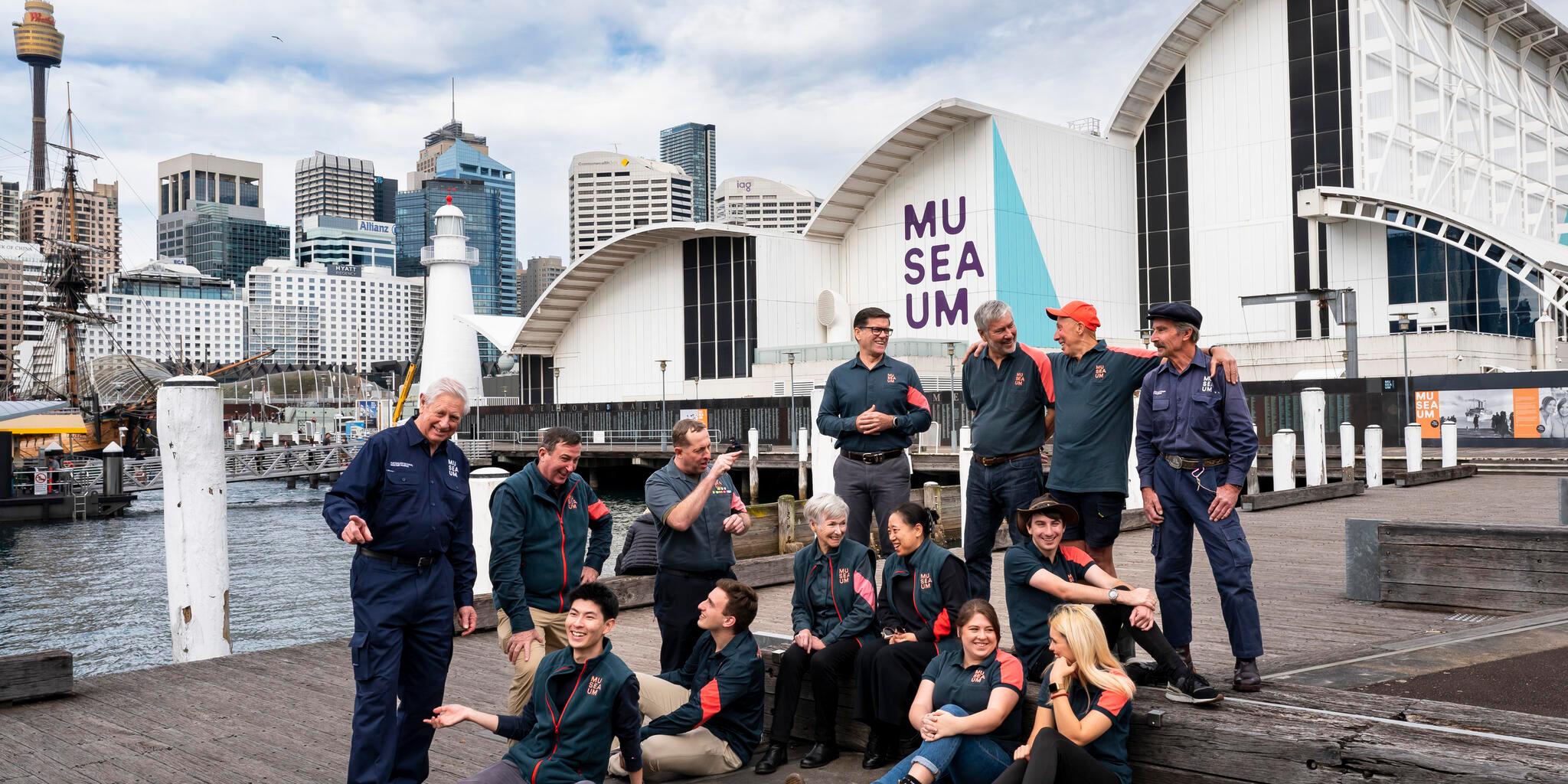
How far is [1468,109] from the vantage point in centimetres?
4803

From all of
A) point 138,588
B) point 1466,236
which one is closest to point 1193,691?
point 138,588

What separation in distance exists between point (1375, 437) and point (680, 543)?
19.8 metres

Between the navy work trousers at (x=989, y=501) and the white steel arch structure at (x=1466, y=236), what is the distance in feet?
131

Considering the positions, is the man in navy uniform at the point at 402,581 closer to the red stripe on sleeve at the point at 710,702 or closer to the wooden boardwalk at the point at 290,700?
the wooden boardwalk at the point at 290,700

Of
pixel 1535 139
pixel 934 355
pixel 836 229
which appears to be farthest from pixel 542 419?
pixel 1535 139


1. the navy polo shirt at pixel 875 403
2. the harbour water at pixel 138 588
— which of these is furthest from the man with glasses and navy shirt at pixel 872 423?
the harbour water at pixel 138 588

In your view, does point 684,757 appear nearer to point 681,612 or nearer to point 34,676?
point 681,612

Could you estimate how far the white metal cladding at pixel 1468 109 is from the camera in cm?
4325

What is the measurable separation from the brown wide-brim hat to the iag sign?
3897cm

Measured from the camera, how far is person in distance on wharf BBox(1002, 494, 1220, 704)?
16.2 ft

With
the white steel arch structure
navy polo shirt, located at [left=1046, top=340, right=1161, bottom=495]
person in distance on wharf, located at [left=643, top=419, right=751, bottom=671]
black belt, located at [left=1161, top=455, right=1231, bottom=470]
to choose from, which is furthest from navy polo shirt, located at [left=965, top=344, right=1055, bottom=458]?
the white steel arch structure

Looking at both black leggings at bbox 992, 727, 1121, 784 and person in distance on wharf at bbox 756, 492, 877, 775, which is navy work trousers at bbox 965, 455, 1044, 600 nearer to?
person in distance on wharf at bbox 756, 492, 877, 775

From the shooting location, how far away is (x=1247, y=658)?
4871mm

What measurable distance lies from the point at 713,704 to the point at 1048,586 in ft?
5.28
